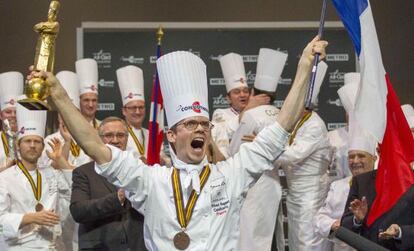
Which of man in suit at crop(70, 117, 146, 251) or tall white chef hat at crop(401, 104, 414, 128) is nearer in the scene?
man in suit at crop(70, 117, 146, 251)

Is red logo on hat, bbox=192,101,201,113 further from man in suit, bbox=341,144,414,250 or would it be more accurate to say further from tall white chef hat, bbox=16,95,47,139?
tall white chef hat, bbox=16,95,47,139

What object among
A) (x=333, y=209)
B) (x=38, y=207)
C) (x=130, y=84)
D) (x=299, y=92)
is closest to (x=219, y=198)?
(x=299, y=92)

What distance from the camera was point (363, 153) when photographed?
6.39m

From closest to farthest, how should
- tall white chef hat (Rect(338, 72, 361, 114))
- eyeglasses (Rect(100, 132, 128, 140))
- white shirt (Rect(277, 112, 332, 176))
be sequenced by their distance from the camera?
eyeglasses (Rect(100, 132, 128, 140)) < white shirt (Rect(277, 112, 332, 176)) < tall white chef hat (Rect(338, 72, 361, 114))

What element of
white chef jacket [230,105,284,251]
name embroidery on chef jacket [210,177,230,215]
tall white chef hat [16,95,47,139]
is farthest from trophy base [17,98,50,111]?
white chef jacket [230,105,284,251]

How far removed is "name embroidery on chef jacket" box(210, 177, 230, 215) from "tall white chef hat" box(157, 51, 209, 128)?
0.32 metres

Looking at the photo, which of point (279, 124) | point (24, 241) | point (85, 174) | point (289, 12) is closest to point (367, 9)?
point (279, 124)

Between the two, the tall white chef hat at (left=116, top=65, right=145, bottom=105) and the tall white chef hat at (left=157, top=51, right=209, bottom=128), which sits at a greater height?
the tall white chef hat at (left=116, top=65, right=145, bottom=105)

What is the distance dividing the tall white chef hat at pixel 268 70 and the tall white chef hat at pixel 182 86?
9.75ft

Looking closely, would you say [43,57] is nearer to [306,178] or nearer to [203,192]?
[203,192]

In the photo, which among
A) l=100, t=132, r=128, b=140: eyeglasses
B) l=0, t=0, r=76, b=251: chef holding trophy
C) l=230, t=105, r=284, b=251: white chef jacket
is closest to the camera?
l=100, t=132, r=128, b=140: eyeglasses

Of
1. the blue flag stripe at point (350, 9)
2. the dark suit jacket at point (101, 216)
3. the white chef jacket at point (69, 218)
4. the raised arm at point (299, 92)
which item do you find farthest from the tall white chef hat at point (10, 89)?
the raised arm at point (299, 92)

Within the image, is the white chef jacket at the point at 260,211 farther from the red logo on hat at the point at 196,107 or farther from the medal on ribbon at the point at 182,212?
the medal on ribbon at the point at 182,212

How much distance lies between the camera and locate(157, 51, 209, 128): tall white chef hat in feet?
14.0
